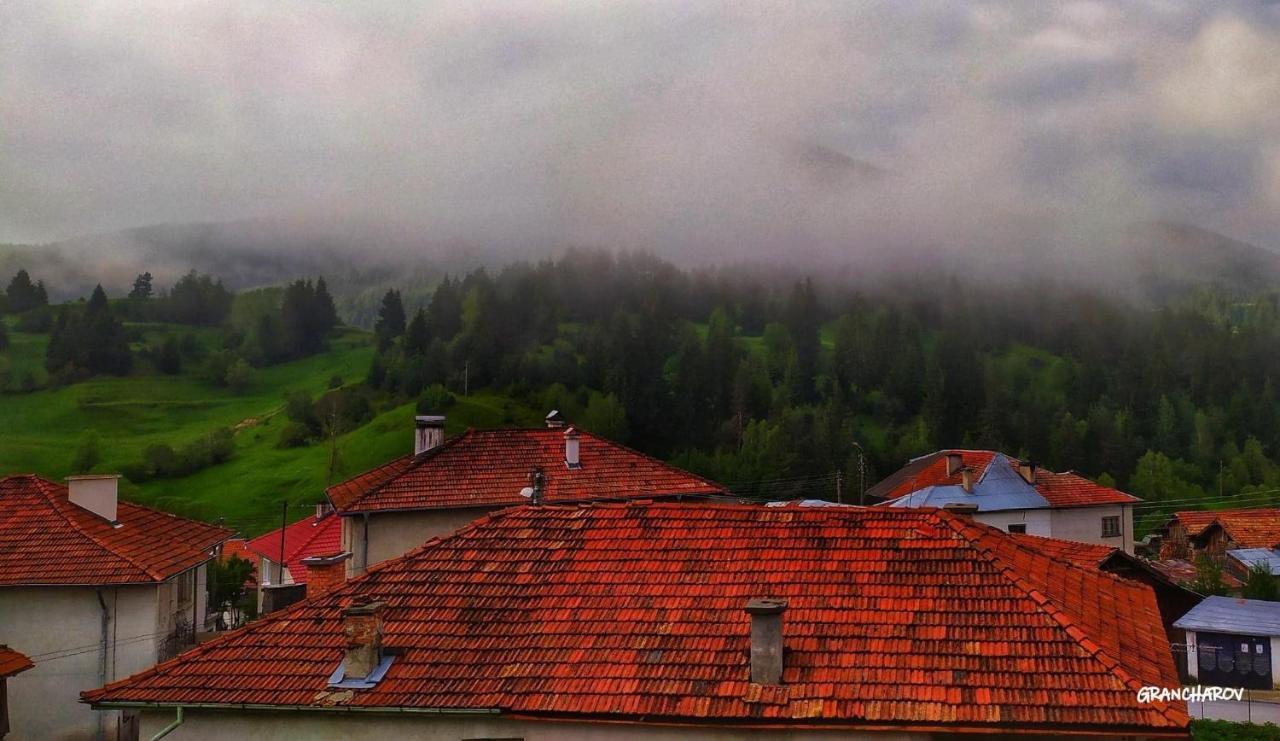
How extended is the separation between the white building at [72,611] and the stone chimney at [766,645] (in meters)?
18.5

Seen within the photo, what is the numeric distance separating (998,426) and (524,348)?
7018cm

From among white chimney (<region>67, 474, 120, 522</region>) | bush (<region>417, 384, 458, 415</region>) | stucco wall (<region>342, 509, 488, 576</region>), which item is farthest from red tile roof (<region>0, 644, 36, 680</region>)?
bush (<region>417, 384, 458, 415</region>)

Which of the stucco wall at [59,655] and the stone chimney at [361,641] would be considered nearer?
the stone chimney at [361,641]

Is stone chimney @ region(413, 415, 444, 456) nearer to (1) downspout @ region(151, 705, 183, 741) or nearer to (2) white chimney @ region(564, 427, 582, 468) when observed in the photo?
(2) white chimney @ region(564, 427, 582, 468)

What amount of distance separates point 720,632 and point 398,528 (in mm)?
18977

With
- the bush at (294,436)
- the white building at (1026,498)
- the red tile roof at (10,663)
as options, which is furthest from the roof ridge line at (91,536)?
the bush at (294,436)

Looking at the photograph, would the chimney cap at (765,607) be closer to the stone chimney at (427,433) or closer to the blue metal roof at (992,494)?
the stone chimney at (427,433)

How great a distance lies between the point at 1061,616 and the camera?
43.2 feet

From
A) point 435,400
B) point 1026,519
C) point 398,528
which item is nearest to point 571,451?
point 398,528

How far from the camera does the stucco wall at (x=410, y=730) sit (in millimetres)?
12211

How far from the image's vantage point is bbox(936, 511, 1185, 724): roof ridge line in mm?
11969

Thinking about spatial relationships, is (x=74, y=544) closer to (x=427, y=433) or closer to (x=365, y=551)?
(x=365, y=551)

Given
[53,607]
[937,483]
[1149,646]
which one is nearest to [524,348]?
[937,483]

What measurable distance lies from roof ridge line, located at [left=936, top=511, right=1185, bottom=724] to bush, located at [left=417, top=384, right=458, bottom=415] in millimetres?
101548
